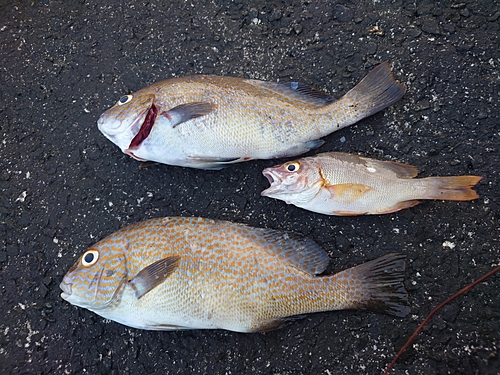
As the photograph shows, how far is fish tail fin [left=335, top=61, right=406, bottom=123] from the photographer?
278 cm

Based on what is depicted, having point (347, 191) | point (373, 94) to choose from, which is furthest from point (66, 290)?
point (373, 94)

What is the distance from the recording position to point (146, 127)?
2746mm

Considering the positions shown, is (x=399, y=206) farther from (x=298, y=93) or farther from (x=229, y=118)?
(x=229, y=118)

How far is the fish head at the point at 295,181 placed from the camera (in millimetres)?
2643

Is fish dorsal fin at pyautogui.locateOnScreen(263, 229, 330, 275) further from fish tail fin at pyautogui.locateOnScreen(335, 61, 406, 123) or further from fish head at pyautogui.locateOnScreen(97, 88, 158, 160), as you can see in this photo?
fish head at pyautogui.locateOnScreen(97, 88, 158, 160)

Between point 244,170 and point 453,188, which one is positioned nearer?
point 453,188

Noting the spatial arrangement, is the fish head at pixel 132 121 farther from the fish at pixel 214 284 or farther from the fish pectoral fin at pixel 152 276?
the fish pectoral fin at pixel 152 276

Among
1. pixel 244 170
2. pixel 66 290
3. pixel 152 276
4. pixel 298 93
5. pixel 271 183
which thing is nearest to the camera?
pixel 152 276

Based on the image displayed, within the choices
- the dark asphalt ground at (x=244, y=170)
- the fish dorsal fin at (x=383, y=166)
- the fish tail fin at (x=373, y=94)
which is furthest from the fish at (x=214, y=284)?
the fish tail fin at (x=373, y=94)

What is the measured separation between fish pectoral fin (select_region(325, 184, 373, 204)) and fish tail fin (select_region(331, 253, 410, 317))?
0.40 metres

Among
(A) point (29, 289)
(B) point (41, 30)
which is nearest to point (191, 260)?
(A) point (29, 289)

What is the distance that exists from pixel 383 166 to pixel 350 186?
272 millimetres

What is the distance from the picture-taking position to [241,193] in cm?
295

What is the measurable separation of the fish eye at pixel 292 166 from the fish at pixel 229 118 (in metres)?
0.13
